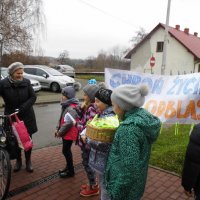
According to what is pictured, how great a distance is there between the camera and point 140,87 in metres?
2.56

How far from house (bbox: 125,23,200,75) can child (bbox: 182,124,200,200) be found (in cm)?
3231

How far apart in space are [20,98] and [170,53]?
1291 inches

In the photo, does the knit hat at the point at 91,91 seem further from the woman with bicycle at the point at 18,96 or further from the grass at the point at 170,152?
the grass at the point at 170,152

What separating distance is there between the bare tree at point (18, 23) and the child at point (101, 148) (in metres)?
20.6

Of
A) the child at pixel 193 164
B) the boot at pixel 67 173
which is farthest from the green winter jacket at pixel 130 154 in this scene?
the boot at pixel 67 173

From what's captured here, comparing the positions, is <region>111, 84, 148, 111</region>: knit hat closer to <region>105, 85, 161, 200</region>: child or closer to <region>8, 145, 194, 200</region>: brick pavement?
<region>105, 85, 161, 200</region>: child

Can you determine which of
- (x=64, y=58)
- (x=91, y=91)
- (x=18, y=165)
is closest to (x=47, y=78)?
(x=18, y=165)

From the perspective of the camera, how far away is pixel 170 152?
609cm

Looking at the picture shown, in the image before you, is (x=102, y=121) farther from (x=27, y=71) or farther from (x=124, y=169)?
(x=27, y=71)

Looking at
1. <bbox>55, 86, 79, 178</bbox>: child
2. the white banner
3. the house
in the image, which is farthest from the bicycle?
the house

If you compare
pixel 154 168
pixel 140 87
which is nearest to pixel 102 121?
pixel 140 87

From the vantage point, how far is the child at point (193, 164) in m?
2.72

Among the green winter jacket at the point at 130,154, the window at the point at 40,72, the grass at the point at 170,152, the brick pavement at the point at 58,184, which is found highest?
the green winter jacket at the point at 130,154

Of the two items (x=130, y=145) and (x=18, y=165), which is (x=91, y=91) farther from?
(x=18, y=165)
